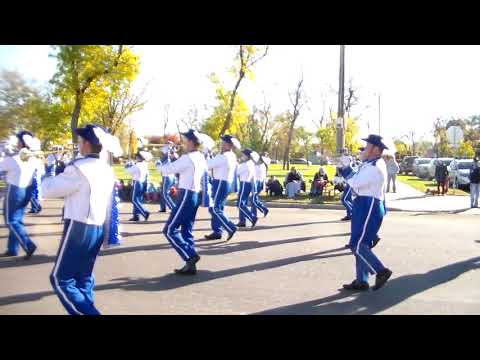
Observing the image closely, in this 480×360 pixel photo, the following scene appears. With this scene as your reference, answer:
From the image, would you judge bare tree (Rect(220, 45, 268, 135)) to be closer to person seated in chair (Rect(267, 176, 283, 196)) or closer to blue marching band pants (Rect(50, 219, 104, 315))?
person seated in chair (Rect(267, 176, 283, 196))

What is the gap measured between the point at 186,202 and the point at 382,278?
2.90 metres

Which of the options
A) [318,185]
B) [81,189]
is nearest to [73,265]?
[81,189]

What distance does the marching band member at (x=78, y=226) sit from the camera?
4.43m

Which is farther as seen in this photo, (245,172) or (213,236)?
(245,172)

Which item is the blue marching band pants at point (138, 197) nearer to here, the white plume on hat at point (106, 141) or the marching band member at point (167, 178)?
the marching band member at point (167, 178)

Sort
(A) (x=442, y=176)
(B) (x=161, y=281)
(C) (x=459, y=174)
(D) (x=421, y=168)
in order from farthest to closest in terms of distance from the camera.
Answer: (D) (x=421, y=168), (C) (x=459, y=174), (A) (x=442, y=176), (B) (x=161, y=281)

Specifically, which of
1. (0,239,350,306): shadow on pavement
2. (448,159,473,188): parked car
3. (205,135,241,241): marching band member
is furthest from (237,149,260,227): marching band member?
(448,159,473,188): parked car

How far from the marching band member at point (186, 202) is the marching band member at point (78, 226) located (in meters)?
2.61

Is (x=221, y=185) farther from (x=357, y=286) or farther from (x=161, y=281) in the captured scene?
(x=357, y=286)

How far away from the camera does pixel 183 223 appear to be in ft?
23.9

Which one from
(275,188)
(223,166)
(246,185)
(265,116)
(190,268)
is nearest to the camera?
(190,268)
